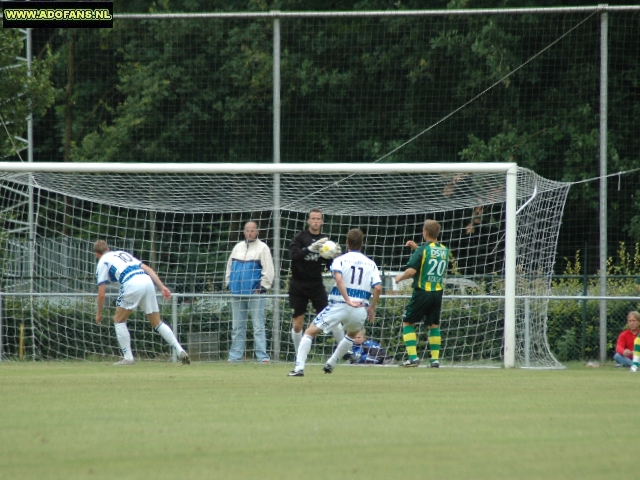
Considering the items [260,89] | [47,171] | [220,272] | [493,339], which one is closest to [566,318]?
[493,339]

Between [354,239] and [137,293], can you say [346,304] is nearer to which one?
[354,239]

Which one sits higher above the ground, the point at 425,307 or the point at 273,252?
the point at 273,252

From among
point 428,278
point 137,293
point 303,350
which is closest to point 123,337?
point 137,293

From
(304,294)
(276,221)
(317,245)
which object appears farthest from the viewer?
(276,221)

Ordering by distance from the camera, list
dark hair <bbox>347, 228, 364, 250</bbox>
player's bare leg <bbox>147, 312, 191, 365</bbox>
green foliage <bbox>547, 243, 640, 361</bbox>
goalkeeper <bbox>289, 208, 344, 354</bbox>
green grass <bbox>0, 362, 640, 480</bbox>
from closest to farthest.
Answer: green grass <bbox>0, 362, 640, 480</bbox> < dark hair <bbox>347, 228, 364, 250</bbox> < goalkeeper <bbox>289, 208, 344, 354</bbox> < player's bare leg <bbox>147, 312, 191, 365</bbox> < green foliage <bbox>547, 243, 640, 361</bbox>

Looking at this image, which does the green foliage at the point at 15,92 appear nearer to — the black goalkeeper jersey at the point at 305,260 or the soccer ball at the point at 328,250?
the black goalkeeper jersey at the point at 305,260

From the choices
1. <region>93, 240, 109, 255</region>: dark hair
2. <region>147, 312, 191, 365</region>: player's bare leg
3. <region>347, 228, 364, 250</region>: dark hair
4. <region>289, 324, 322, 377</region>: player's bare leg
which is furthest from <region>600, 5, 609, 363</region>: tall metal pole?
<region>93, 240, 109, 255</region>: dark hair

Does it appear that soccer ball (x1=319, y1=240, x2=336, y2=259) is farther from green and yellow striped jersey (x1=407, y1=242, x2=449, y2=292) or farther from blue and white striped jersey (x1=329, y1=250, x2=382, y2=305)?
blue and white striped jersey (x1=329, y1=250, x2=382, y2=305)

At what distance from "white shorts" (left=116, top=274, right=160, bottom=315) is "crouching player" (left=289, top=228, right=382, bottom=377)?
2.98m

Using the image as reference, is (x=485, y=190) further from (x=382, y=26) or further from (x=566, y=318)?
(x=382, y=26)

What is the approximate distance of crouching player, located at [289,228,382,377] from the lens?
10.9 m

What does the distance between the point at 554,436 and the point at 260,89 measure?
535 inches

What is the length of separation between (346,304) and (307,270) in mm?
2149

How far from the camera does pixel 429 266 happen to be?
12.8m
